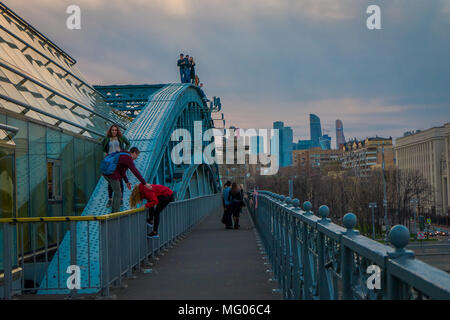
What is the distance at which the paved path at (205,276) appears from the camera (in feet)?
24.6

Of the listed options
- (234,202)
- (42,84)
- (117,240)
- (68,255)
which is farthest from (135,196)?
(234,202)

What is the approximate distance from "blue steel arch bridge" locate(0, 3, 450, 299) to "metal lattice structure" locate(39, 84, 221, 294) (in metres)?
0.03

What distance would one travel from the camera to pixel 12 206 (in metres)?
9.45

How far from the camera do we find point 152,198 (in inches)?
415

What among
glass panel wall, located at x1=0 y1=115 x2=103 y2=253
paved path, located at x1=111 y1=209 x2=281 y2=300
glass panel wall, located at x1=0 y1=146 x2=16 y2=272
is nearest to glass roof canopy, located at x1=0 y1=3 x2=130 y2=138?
glass panel wall, located at x1=0 y1=115 x2=103 y2=253

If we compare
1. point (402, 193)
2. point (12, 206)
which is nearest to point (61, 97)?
point (12, 206)

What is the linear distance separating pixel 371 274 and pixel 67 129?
11.8 meters

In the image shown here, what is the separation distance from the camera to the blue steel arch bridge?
323 cm

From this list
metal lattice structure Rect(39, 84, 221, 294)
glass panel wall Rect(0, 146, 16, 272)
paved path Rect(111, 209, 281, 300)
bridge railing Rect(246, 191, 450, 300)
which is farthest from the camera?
glass panel wall Rect(0, 146, 16, 272)

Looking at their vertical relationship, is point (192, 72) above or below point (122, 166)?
above

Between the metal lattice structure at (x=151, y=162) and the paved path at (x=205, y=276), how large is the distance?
765mm

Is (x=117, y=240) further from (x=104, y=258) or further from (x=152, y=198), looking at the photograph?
(x=152, y=198)

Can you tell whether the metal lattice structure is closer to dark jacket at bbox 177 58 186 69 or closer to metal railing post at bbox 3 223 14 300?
metal railing post at bbox 3 223 14 300

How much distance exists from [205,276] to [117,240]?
1875mm
